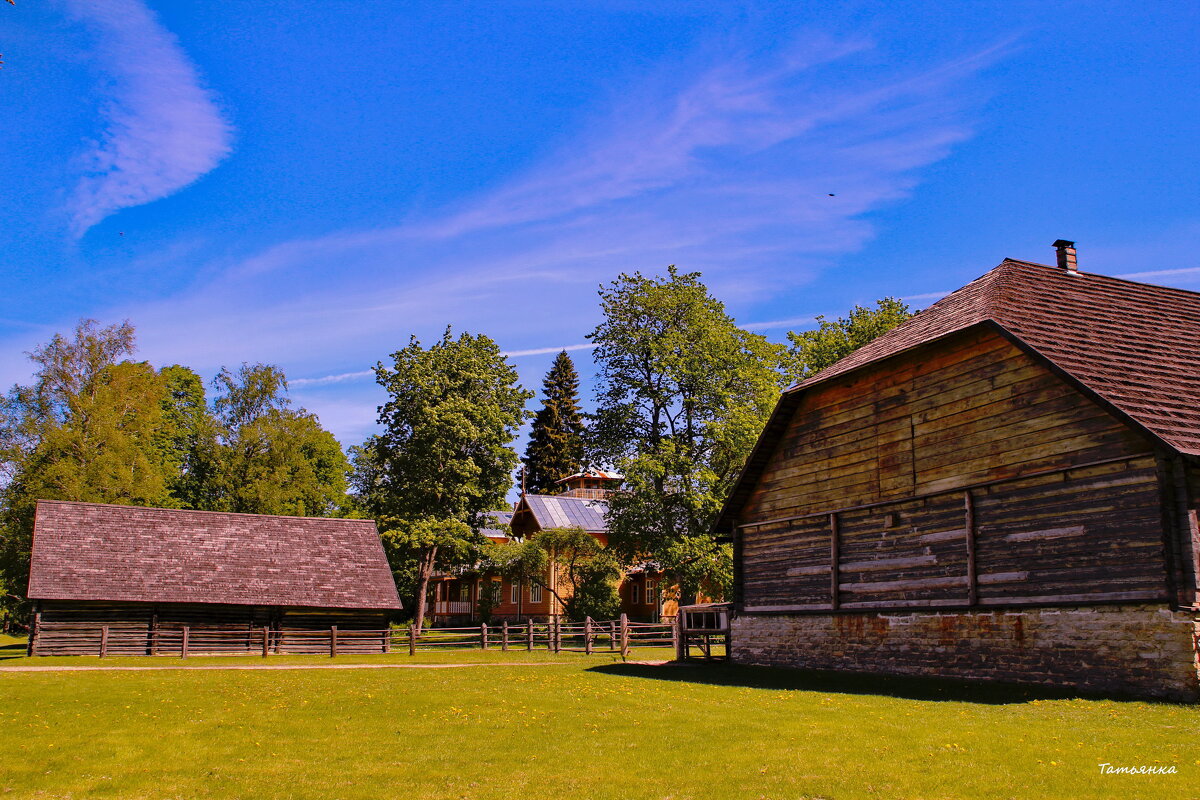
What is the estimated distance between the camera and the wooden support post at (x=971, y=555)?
18344 mm

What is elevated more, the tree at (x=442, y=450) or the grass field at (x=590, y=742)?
the tree at (x=442, y=450)

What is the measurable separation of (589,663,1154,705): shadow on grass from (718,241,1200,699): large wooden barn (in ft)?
1.38

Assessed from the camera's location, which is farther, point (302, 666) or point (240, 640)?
point (240, 640)

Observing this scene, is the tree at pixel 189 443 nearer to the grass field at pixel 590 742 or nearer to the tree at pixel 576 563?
the tree at pixel 576 563

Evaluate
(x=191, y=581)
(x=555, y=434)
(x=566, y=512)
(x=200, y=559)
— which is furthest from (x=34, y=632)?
(x=555, y=434)

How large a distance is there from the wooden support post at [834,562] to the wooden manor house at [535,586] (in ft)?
95.7

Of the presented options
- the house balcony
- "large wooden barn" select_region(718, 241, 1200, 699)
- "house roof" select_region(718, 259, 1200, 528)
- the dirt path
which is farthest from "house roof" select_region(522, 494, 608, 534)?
"house roof" select_region(718, 259, 1200, 528)

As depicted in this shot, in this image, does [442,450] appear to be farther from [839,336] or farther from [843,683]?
[843,683]

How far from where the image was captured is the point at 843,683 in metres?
19.2

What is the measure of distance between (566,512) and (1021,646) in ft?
141

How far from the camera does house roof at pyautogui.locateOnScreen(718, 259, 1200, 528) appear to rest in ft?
52.8

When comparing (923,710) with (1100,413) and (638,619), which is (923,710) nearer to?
(1100,413)

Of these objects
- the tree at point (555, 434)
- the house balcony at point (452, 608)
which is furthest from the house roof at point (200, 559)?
the tree at point (555, 434)

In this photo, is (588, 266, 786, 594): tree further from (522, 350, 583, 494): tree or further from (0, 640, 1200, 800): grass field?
(522, 350, 583, 494): tree
